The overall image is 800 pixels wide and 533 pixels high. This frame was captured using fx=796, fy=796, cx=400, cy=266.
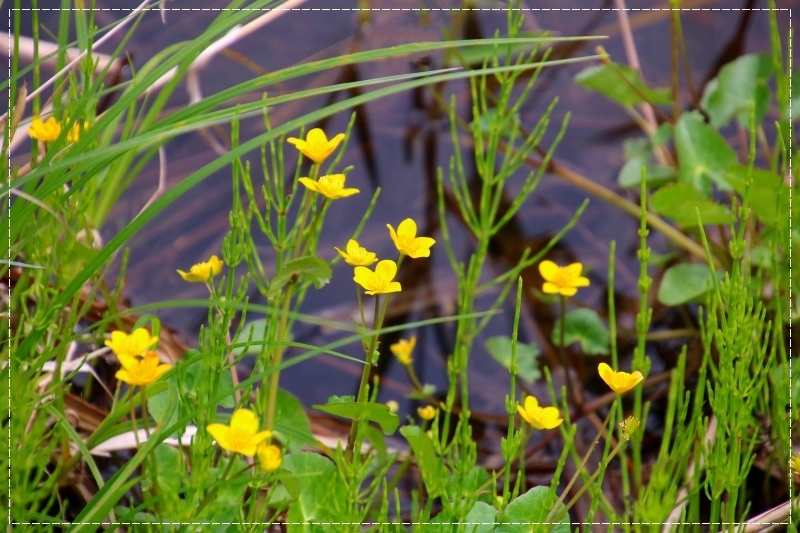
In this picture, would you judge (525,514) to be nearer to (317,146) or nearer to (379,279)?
(379,279)

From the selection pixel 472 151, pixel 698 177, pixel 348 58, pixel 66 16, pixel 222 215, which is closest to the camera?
pixel 348 58

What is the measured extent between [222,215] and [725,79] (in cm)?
113

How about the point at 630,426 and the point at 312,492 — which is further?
the point at 312,492

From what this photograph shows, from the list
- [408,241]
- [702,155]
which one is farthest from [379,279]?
[702,155]

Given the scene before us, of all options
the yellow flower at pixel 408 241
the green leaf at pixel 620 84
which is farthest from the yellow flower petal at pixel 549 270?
the green leaf at pixel 620 84

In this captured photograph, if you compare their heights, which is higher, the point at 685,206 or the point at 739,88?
the point at 739,88

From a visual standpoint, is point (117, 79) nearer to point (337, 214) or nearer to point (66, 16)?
point (337, 214)

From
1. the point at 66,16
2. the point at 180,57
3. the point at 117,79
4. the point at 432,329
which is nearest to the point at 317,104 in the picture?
the point at 117,79

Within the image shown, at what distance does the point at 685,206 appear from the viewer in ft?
4.65

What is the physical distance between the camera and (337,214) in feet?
5.85

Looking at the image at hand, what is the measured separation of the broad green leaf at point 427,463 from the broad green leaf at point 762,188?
70cm

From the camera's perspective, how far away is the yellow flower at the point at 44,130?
1.03m

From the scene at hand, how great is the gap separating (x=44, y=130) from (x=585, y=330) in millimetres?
1027

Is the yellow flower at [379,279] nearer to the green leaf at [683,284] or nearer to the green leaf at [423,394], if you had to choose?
the green leaf at [423,394]
